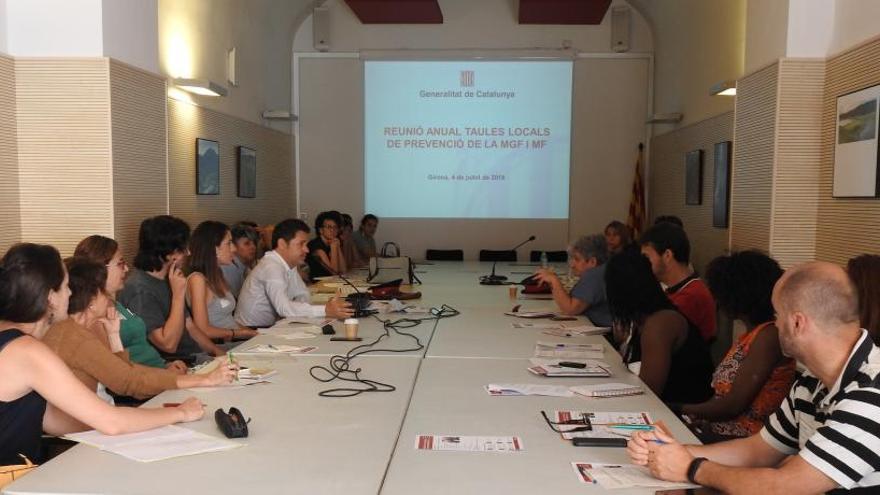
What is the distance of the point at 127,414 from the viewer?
7.11ft

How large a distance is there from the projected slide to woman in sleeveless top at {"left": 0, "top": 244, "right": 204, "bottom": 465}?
775 centimetres

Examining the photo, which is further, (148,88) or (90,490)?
(148,88)

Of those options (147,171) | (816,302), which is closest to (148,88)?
(147,171)

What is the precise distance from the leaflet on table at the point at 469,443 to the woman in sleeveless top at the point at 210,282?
2.52 m

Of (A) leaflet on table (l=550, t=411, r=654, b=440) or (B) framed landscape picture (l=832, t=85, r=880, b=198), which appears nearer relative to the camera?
(A) leaflet on table (l=550, t=411, r=654, b=440)

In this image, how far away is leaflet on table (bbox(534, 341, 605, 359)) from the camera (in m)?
3.33

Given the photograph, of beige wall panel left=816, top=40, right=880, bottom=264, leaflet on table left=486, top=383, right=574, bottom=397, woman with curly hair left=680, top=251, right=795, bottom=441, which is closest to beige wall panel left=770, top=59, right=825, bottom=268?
beige wall panel left=816, top=40, right=880, bottom=264

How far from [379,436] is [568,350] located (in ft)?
4.78

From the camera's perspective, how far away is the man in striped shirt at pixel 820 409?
1.65 meters

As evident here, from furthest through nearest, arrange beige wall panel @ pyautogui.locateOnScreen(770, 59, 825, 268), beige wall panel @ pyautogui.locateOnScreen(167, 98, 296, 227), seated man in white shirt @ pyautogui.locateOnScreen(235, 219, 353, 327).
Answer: beige wall panel @ pyautogui.locateOnScreen(167, 98, 296, 227) < seated man in white shirt @ pyautogui.locateOnScreen(235, 219, 353, 327) < beige wall panel @ pyautogui.locateOnScreen(770, 59, 825, 268)

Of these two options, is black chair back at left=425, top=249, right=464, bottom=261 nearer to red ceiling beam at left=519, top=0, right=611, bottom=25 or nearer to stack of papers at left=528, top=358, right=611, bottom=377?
red ceiling beam at left=519, top=0, right=611, bottom=25

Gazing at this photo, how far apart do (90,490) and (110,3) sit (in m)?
3.56

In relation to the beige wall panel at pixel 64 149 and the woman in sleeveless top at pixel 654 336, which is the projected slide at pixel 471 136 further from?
the woman in sleeveless top at pixel 654 336

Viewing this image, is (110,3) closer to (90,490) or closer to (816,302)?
(90,490)
